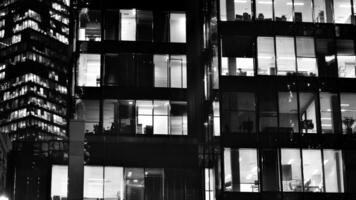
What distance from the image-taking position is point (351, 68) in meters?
43.3

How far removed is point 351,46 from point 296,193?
10.8 meters

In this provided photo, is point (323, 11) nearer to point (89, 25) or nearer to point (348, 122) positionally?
point (348, 122)

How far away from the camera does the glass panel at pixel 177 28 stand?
51469mm

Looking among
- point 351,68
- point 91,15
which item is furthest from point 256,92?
point 91,15

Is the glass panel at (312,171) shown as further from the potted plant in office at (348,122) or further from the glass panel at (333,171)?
the potted plant in office at (348,122)

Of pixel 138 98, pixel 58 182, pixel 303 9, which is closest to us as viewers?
pixel 303 9

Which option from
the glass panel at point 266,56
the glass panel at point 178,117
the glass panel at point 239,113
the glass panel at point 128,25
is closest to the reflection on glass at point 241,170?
the glass panel at point 239,113

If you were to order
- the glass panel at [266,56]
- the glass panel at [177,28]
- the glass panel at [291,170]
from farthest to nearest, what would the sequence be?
1. the glass panel at [177,28]
2. the glass panel at [266,56]
3. the glass panel at [291,170]

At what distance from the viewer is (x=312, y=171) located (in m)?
40.4

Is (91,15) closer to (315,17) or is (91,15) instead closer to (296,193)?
(315,17)

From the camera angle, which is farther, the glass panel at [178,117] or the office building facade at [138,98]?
the glass panel at [178,117]

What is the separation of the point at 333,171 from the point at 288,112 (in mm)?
4489

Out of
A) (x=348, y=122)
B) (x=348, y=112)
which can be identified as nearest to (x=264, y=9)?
(x=348, y=112)

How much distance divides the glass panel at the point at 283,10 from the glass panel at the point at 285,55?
1497 millimetres
